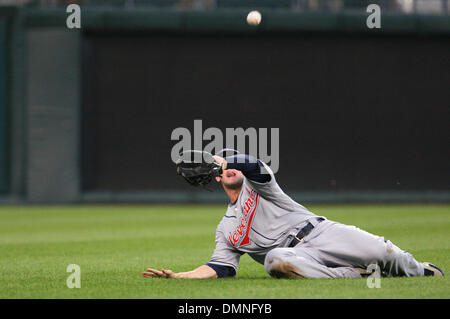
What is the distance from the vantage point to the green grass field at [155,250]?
17.0 feet

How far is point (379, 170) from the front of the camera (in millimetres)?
16516

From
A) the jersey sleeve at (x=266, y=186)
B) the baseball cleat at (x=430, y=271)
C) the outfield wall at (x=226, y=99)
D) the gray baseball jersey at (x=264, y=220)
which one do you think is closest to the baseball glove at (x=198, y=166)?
the jersey sleeve at (x=266, y=186)

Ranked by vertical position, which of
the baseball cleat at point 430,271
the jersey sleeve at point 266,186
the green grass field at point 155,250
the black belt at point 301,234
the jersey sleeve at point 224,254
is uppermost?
the jersey sleeve at point 266,186

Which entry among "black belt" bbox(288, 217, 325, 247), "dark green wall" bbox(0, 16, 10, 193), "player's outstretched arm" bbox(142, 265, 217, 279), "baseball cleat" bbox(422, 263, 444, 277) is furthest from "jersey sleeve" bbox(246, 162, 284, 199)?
"dark green wall" bbox(0, 16, 10, 193)

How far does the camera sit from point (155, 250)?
8656mm

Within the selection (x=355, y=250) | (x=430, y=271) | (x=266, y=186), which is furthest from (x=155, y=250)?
(x=430, y=271)

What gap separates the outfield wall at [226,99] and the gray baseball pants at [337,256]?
10.6 meters

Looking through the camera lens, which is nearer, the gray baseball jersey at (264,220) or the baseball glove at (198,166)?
the baseball glove at (198,166)

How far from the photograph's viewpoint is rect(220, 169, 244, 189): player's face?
5793mm

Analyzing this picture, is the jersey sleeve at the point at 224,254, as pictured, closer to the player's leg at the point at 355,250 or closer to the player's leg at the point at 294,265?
the player's leg at the point at 294,265

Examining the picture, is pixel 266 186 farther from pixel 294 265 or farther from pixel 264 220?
pixel 294 265

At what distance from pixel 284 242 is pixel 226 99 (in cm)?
1109
